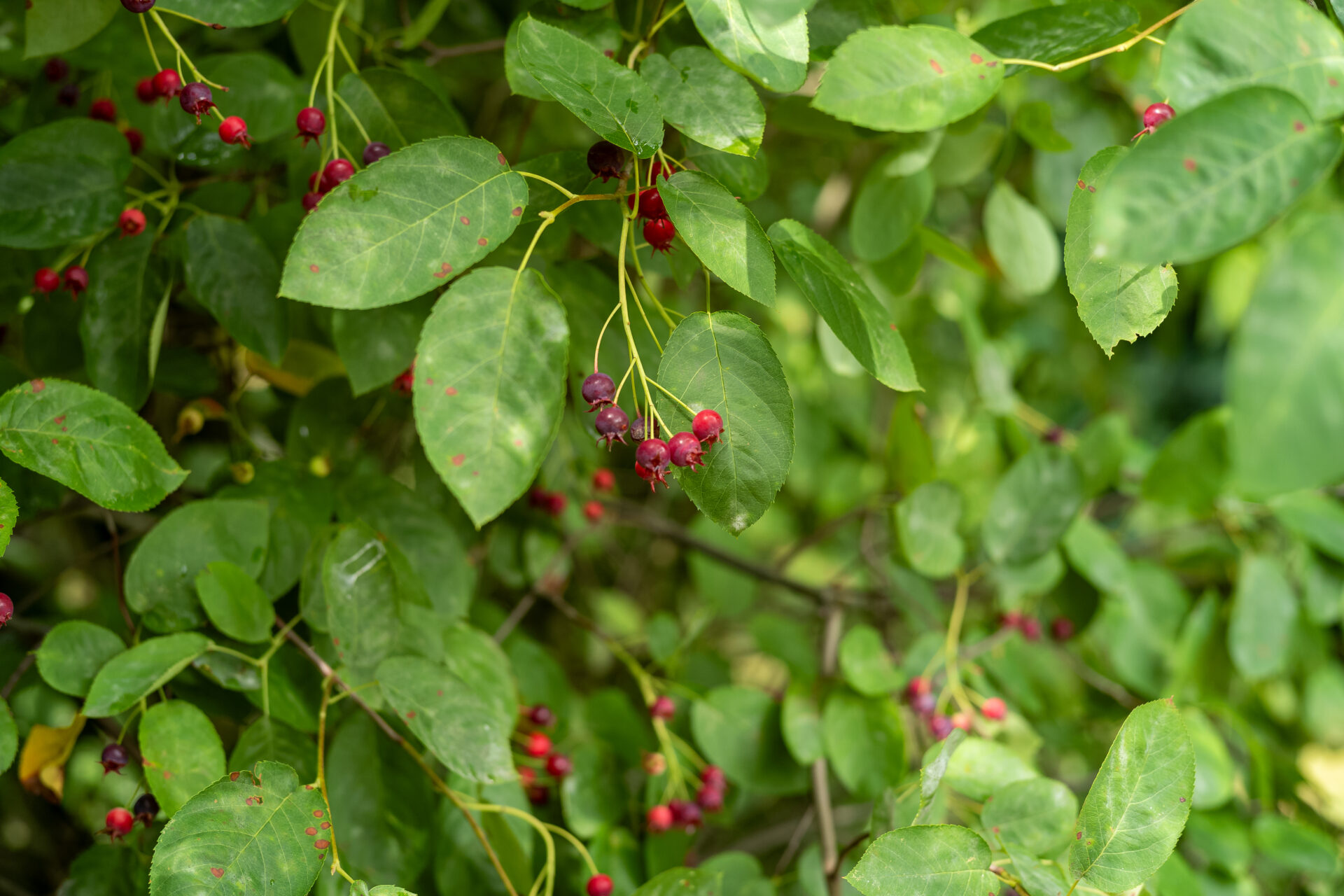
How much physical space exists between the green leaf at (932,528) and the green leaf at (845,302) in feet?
1.31

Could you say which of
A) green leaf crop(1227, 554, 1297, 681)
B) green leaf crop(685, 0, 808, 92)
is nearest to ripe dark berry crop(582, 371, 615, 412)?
green leaf crop(685, 0, 808, 92)

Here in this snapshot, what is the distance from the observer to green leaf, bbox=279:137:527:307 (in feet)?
1.66

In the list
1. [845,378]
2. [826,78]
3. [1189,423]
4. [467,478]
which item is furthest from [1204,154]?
[845,378]

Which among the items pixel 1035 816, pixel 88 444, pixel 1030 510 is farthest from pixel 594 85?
pixel 1030 510

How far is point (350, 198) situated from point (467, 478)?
0.21 meters

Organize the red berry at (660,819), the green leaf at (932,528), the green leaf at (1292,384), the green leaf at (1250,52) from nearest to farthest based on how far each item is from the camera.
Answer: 1. the green leaf at (1292,384)
2. the green leaf at (1250,52)
3. the red berry at (660,819)
4. the green leaf at (932,528)

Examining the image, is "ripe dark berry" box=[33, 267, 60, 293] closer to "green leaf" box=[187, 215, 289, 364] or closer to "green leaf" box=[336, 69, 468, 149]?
"green leaf" box=[187, 215, 289, 364]

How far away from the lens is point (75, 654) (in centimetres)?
66

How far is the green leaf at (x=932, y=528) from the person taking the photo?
1.00m

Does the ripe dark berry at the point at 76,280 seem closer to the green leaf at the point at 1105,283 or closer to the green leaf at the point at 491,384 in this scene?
the green leaf at the point at 491,384

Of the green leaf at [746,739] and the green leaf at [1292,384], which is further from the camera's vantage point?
the green leaf at [746,739]

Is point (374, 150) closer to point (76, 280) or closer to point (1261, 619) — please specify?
point (76, 280)

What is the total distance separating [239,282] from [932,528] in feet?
2.67

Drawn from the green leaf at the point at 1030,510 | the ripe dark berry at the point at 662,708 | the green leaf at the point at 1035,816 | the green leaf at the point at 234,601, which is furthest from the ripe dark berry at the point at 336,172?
the green leaf at the point at 1030,510
